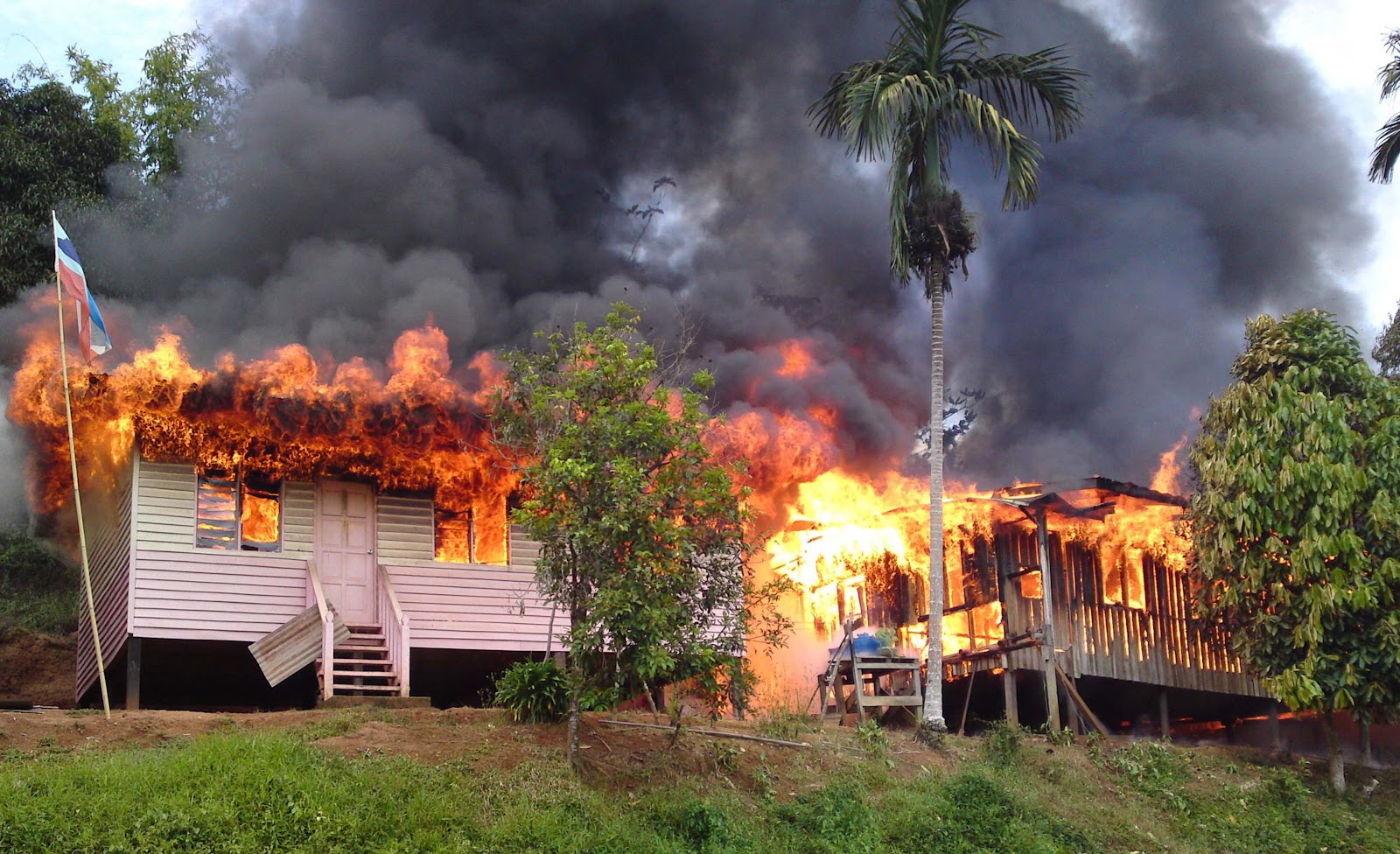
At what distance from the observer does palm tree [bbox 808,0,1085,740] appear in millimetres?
19594

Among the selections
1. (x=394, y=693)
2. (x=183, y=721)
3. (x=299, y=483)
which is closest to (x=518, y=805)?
(x=183, y=721)

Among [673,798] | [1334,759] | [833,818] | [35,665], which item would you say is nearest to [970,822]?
[833,818]

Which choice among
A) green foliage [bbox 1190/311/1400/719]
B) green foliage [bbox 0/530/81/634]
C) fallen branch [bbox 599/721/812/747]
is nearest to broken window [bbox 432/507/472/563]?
Result: fallen branch [bbox 599/721/812/747]

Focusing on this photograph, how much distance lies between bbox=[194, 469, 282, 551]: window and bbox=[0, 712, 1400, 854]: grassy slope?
5.37 metres

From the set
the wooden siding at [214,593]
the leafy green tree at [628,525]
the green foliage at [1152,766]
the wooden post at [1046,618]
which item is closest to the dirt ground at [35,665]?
the wooden siding at [214,593]

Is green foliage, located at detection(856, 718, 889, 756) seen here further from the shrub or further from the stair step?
the stair step

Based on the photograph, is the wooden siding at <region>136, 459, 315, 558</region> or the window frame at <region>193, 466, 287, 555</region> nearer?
the wooden siding at <region>136, 459, 315, 558</region>

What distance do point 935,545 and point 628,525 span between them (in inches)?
275

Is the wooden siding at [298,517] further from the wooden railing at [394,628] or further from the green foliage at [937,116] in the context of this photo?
the green foliage at [937,116]

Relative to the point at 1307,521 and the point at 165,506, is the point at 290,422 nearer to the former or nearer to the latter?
the point at 165,506

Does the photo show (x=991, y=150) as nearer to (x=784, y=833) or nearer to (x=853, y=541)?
(x=853, y=541)

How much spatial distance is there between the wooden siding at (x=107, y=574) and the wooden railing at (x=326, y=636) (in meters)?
2.78

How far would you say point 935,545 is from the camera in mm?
19688

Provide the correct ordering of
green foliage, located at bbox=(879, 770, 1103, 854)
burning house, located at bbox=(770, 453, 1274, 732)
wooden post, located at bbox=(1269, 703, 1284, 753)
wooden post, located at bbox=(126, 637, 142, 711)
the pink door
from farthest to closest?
wooden post, located at bbox=(1269, 703, 1284, 753), burning house, located at bbox=(770, 453, 1274, 732), the pink door, wooden post, located at bbox=(126, 637, 142, 711), green foliage, located at bbox=(879, 770, 1103, 854)
